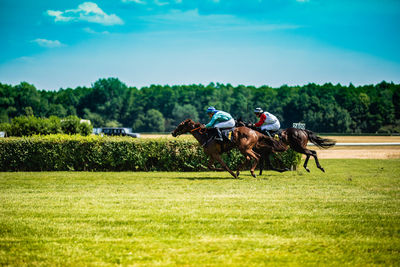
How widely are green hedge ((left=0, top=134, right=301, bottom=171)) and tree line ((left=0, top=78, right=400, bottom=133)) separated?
6426 centimetres

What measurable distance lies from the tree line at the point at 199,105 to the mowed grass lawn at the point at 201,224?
6954 cm

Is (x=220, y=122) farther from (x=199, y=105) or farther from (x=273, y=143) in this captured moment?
(x=199, y=105)

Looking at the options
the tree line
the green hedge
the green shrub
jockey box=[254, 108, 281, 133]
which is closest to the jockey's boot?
jockey box=[254, 108, 281, 133]

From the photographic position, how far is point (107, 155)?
16.5 m

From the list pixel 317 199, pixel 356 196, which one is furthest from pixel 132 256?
pixel 356 196

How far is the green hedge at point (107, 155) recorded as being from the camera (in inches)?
647

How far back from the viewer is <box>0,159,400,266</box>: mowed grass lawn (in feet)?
18.1

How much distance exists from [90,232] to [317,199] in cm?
532

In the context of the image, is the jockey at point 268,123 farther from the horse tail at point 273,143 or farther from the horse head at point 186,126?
the horse head at point 186,126

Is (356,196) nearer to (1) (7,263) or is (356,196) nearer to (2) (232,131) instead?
(2) (232,131)

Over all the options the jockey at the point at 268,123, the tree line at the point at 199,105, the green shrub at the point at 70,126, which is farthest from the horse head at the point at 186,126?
the tree line at the point at 199,105

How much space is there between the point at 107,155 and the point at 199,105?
310ft

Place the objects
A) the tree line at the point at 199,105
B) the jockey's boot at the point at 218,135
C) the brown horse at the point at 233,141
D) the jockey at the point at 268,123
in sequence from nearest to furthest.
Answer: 1. the jockey's boot at the point at 218,135
2. the brown horse at the point at 233,141
3. the jockey at the point at 268,123
4. the tree line at the point at 199,105

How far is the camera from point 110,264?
5242 mm
